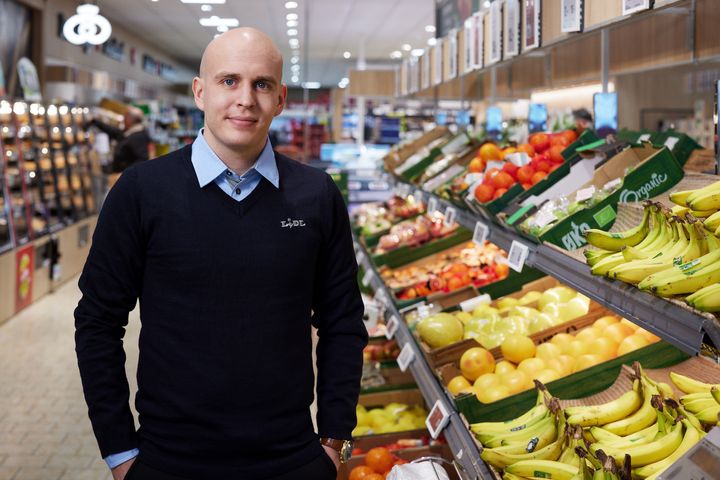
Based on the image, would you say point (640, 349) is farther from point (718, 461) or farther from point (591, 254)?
point (718, 461)

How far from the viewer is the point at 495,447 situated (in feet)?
7.80

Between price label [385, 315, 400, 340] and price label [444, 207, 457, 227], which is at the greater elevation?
price label [444, 207, 457, 227]

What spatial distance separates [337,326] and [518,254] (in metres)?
0.82

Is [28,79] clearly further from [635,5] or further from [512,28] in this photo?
[635,5]

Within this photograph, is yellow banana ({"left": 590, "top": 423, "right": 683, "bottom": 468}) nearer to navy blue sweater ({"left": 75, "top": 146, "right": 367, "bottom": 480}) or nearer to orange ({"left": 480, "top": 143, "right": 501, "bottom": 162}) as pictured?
navy blue sweater ({"left": 75, "top": 146, "right": 367, "bottom": 480})

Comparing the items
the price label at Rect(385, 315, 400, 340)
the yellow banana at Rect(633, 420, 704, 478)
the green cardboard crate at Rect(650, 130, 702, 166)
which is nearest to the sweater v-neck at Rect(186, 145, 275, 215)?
the yellow banana at Rect(633, 420, 704, 478)

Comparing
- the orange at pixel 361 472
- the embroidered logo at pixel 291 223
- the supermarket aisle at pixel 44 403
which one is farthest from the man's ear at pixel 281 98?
the supermarket aisle at pixel 44 403

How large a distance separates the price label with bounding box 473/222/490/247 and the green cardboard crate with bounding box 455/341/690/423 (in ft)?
2.64

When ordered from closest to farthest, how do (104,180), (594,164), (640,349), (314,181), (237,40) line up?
(237,40), (314,181), (640,349), (594,164), (104,180)

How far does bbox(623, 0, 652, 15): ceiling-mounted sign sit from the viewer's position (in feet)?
7.59

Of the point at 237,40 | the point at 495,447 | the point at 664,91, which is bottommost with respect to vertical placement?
the point at 495,447

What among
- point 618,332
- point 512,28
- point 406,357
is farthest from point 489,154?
point 618,332

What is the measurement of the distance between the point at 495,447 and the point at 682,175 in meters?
0.96

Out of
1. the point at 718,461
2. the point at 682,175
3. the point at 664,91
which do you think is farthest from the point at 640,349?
the point at 664,91
